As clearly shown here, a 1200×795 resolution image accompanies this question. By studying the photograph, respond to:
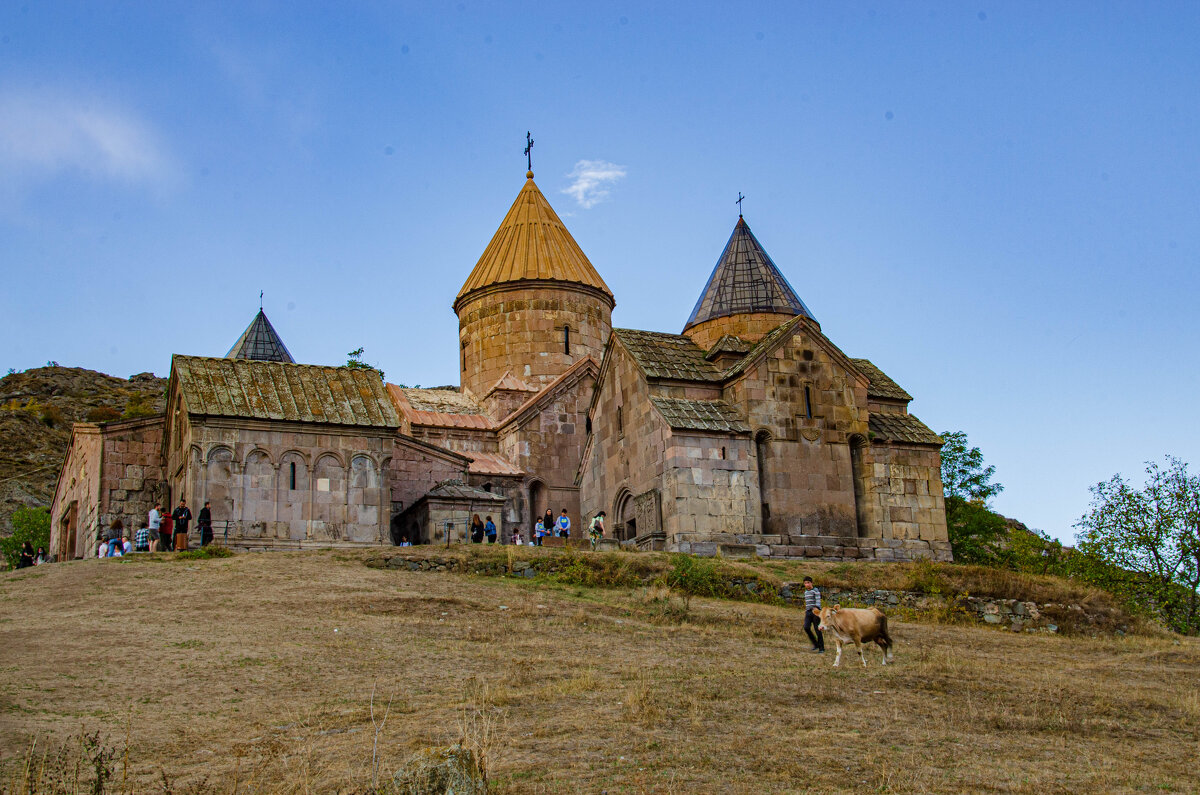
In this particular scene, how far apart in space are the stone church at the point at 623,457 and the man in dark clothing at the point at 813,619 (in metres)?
5.62

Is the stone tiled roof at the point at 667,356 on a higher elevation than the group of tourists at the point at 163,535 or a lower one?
higher

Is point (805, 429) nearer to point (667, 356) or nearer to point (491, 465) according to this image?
point (667, 356)

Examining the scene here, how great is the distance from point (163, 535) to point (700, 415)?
29.3 feet

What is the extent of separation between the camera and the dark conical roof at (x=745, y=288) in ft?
72.3

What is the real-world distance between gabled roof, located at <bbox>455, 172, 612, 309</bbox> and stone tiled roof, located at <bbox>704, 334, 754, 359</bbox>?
6559mm

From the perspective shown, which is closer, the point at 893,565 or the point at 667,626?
the point at 667,626

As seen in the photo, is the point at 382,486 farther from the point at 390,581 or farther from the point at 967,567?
the point at 967,567

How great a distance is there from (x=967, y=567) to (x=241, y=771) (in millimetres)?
13531

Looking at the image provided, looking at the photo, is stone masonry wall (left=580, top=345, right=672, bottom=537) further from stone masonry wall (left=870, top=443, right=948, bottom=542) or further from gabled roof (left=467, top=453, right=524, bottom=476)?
stone masonry wall (left=870, top=443, right=948, bottom=542)

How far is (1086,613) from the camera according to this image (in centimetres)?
1692

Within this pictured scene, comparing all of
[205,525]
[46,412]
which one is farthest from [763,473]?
[46,412]

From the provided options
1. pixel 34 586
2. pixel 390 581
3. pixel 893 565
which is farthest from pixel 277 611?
pixel 893 565

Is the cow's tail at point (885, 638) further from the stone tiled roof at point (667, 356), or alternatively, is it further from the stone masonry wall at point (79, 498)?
the stone masonry wall at point (79, 498)

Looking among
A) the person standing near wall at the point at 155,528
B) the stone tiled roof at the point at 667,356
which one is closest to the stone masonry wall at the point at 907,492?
the stone tiled roof at the point at 667,356
